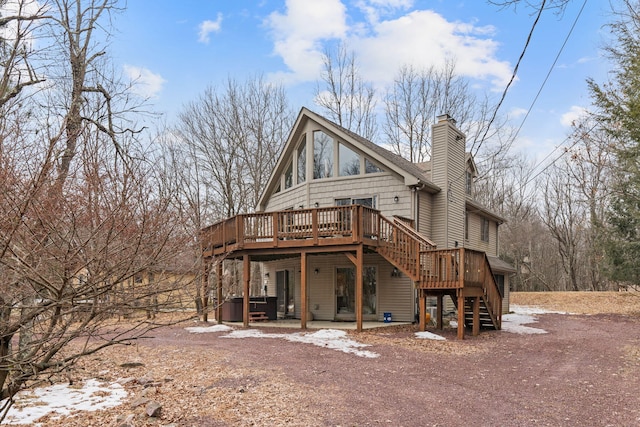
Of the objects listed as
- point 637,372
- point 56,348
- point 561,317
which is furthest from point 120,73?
point 561,317

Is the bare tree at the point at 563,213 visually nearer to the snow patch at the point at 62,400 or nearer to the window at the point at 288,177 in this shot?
the window at the point at 288,177

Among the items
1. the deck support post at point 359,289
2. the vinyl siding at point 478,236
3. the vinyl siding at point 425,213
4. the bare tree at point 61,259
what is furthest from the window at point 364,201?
the bare tree at point 61,259

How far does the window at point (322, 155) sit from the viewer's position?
16.9m

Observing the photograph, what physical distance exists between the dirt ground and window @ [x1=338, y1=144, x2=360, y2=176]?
6.14 metres

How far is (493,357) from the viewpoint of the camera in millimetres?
9852

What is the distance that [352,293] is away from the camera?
53.4 feet

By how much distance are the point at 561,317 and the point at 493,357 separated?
423 inches

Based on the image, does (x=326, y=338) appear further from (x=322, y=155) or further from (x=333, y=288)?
(x=322, y=155)

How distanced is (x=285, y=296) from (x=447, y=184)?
749cm

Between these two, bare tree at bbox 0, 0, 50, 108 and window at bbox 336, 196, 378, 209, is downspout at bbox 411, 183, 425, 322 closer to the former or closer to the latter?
window at bbox 336, 196, 378, 209

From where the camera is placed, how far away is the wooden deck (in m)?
12.3

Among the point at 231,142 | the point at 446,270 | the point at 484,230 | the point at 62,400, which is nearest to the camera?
the point at 62,400

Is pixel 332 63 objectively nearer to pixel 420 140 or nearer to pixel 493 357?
pixel 420 140

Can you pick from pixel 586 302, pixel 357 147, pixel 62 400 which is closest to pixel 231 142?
pixel 357 147
